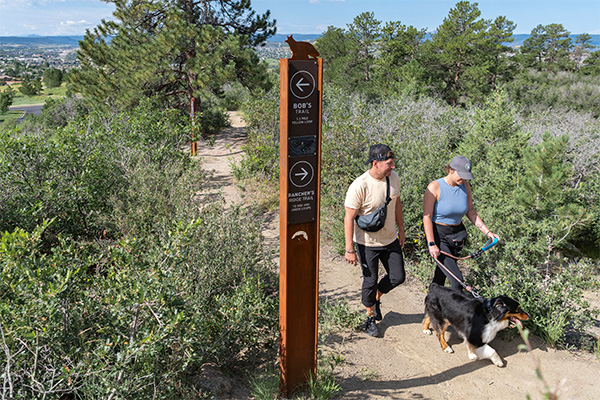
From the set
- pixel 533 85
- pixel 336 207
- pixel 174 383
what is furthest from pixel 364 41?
pixel 174 383

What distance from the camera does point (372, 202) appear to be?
3.60 m

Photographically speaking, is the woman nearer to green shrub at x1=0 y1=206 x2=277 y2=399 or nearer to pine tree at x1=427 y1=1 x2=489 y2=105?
green shrub at x1=0 y1=206 x2=277 y2=399

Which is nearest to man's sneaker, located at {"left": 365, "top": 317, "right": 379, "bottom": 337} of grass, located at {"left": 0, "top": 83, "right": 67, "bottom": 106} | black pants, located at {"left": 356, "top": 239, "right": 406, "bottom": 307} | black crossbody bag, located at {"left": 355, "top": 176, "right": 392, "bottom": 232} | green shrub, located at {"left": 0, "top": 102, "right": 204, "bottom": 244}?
black pants, located at {"left": 356, "top": 239, "right": 406, "bottom": 307}

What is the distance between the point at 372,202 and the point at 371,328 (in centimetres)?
121

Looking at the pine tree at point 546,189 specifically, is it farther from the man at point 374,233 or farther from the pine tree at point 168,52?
the pine tree at point 168,52

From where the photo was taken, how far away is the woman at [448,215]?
380 centimetres

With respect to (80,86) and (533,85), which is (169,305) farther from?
(533,85)

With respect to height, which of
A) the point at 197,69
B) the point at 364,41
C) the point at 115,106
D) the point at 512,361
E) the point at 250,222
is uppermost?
the point at 364,41

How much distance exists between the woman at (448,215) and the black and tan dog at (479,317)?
0.32 m

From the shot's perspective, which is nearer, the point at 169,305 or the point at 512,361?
the point at 169,305

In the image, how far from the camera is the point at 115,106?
43.9ft

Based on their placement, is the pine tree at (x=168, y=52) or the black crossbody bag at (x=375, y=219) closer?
the black crossbody bag at (x=375, y=219)

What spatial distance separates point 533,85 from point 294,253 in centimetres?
3192

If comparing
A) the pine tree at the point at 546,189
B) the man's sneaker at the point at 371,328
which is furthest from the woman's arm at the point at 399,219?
the pine tree at the point at 546,189
